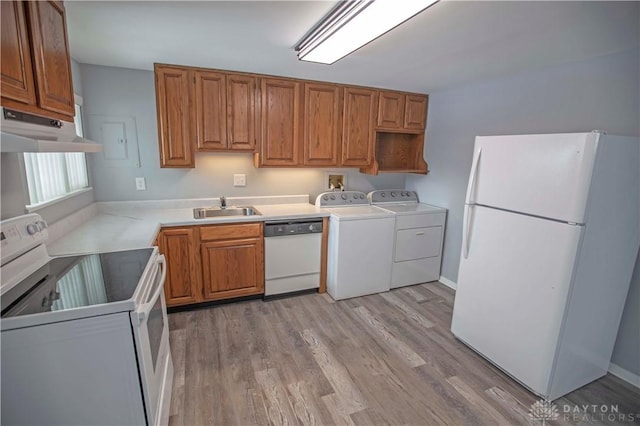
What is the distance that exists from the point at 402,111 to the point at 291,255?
2.04 m

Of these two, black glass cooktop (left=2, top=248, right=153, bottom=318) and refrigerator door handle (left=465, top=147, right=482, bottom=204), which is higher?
refrigerator door handle (left=465, top=147, right=482, bottom=204)

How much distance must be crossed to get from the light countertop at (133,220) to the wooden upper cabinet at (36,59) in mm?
738

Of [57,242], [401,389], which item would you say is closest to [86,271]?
[57,242]

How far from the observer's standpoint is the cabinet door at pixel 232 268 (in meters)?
2.71

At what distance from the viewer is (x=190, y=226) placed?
2.58 meters

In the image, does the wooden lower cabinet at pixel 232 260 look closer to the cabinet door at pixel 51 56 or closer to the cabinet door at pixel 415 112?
the cabinet door at pixel 51 56

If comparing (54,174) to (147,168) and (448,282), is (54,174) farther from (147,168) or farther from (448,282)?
(448,282)

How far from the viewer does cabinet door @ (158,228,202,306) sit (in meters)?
2.54

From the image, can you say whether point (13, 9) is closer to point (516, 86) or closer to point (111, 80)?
point (111, 80)

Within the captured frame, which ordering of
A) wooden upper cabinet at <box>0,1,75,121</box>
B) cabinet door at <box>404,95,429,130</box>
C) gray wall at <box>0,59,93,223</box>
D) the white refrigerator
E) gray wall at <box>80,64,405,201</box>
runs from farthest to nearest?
cabinet door at <box>404,95,429,130</box>
gray wall at <box>80,64,405,201</box>
the white refrigerator
gray wall at <box>0,59,93,223</box>
wooden upper cabinet at <box>0,1,75,121</box>

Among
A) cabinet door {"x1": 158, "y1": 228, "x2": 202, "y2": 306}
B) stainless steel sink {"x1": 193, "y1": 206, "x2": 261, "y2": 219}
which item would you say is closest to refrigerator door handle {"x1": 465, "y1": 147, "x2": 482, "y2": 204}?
stainless steel sink {"x1": 193, "y1": 206, "x2": 261, "y2": 219}

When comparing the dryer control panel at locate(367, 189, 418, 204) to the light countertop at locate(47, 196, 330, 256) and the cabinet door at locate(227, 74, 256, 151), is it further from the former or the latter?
the cabinet door at locate(227, 74, 256, 151)

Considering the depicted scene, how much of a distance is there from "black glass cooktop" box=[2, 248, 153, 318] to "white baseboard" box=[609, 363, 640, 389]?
304 centimetres

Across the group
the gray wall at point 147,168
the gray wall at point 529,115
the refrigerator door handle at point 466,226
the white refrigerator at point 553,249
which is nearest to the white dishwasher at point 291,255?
the gray wall at point 147,168
